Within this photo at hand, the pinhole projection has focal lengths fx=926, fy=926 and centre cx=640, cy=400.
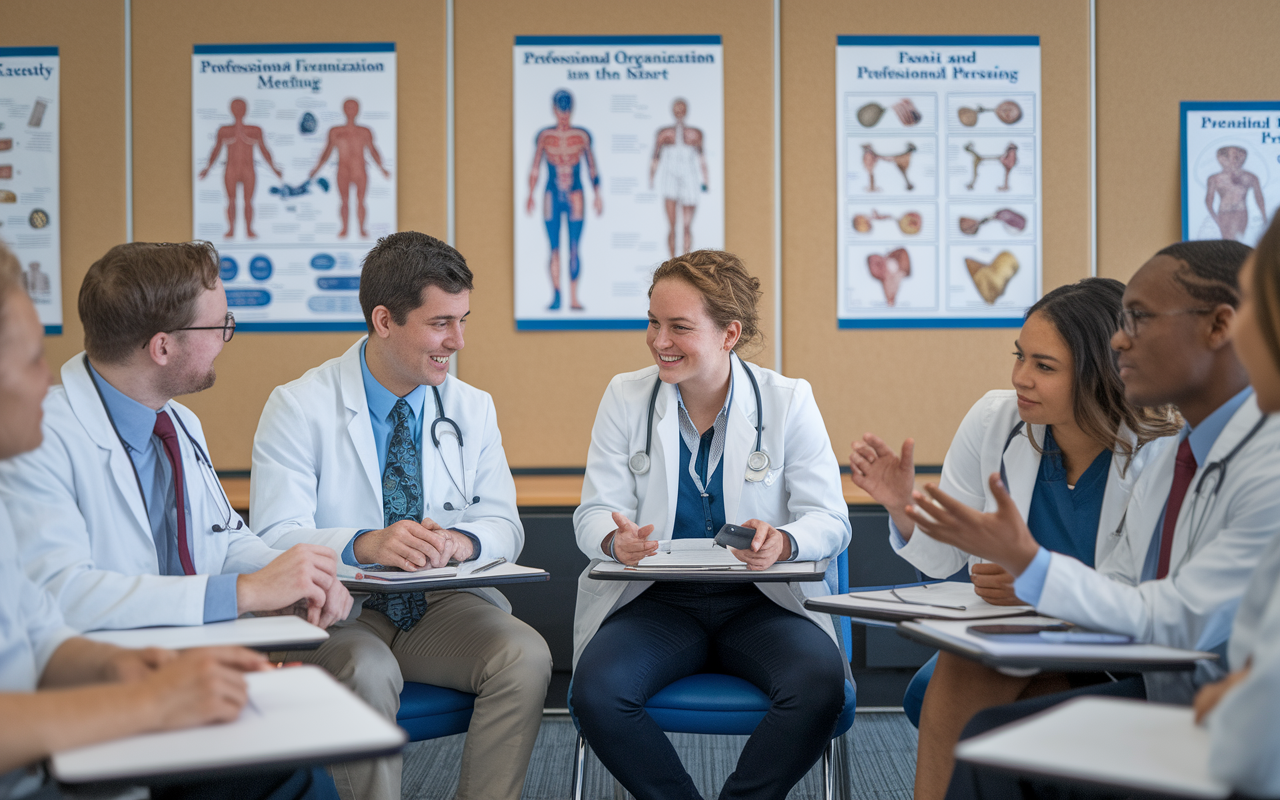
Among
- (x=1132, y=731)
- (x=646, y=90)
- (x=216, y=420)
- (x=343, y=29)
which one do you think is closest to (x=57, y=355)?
(x=216, y=420)

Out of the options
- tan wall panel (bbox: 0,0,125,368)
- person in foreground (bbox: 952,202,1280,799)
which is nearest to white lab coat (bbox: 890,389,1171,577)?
person in foreground (bbox: 952,202,1280,799)

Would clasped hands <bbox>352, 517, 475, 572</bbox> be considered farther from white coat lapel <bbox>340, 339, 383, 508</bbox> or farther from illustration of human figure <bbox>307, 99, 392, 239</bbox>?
illustration of human figure <bbox>307, 99, 392, 239</bbox>

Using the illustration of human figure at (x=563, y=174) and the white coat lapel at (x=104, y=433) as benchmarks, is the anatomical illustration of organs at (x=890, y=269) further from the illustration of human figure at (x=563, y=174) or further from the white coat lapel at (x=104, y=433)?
the white coat lapel at (x=104, y=433)

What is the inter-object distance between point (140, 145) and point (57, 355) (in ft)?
3.23

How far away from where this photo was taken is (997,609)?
186cm

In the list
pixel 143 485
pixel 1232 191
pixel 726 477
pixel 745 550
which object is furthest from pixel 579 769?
pixel 1232 191

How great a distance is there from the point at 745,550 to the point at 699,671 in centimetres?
38

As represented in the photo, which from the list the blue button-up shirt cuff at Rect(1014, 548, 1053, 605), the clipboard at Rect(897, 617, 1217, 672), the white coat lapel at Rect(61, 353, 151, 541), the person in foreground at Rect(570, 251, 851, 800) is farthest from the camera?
the person in foreground at Rect(570, 251, 851, 800)

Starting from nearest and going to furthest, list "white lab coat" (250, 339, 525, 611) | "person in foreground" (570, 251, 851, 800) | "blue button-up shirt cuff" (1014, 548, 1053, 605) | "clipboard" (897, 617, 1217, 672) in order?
"clipboard" (897, 617, 1217, 672) → "blue button-up shirt cuff" (1014, 548, 1053, 605) → "person in foreground" (570, 251, 851, 800) → "white lab coat" (250, 339, 525, 611)

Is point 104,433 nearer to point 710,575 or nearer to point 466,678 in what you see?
point 466,678

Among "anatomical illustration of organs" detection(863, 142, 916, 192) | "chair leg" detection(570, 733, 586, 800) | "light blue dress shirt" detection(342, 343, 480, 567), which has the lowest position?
"chair leg" detection(570, 733, 586, 800)

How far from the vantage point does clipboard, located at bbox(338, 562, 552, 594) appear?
1992 millimetres

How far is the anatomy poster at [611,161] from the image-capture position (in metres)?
3.95

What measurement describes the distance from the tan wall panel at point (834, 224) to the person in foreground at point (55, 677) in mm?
2897
